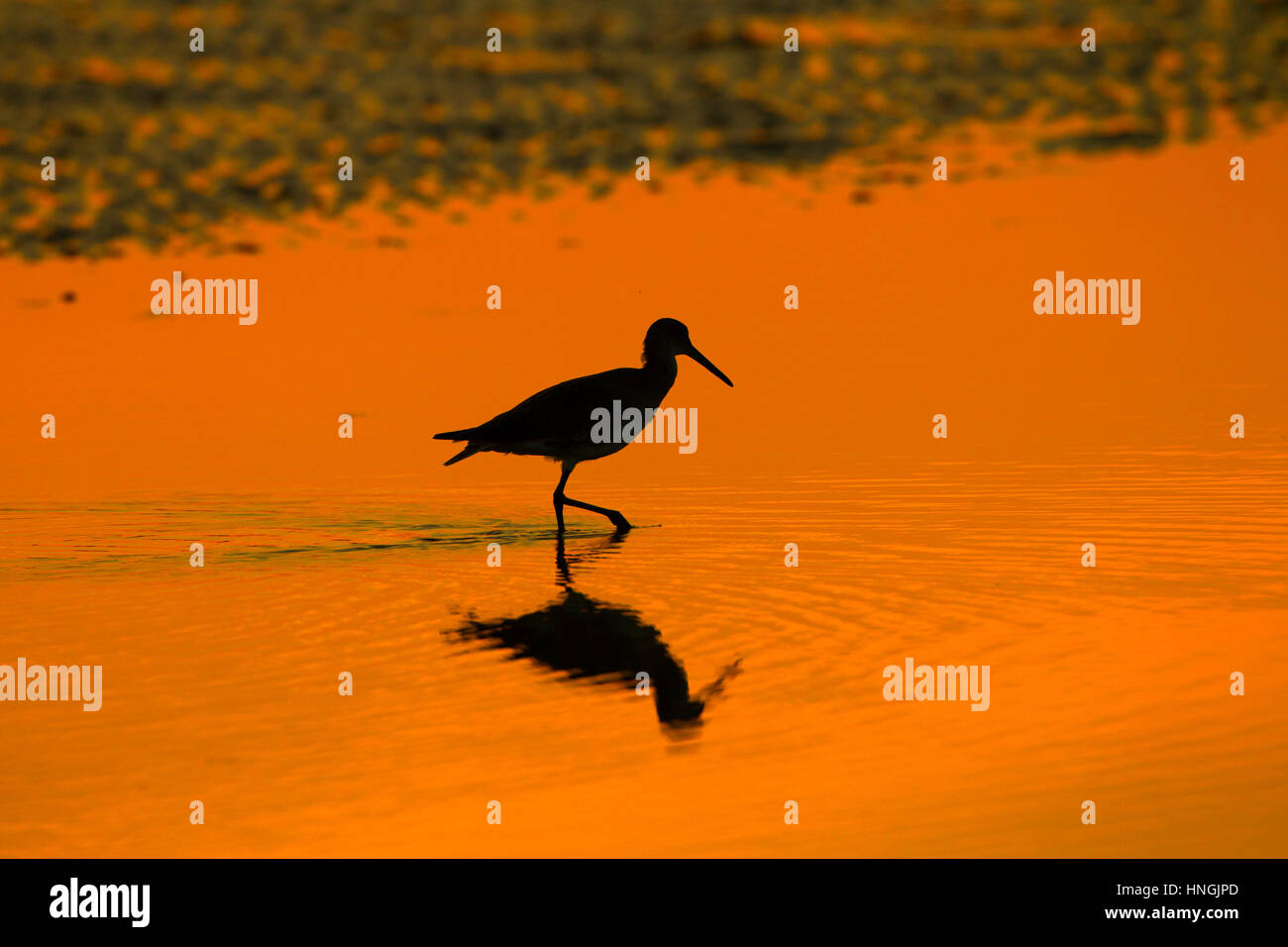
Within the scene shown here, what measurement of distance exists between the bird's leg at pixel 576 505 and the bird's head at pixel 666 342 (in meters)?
1.35

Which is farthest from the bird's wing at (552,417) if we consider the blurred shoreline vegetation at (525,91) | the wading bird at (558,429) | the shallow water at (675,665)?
the blurred shoreline vegetation at (525,91)

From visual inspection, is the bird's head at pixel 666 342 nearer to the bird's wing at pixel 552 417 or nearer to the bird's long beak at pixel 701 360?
the bird's long beak at pixel 701 360

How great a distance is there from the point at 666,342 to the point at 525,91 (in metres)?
10.8

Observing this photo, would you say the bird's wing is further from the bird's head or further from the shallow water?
→ the bird's head

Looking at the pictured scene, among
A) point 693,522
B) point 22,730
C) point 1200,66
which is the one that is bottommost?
point 22,730

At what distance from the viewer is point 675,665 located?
24.8ft

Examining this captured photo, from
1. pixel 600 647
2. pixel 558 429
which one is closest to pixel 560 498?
pixel 558 429

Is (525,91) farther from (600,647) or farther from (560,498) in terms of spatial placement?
(600,647)

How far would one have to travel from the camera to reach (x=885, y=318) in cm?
1606

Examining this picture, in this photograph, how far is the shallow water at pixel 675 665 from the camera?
19.3ft

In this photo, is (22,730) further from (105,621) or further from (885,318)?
(885,318)

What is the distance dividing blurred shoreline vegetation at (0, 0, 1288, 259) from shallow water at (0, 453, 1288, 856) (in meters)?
9.32

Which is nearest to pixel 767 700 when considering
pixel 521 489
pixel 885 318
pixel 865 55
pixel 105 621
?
pixel 105 621

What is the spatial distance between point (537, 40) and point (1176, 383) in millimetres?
12747
